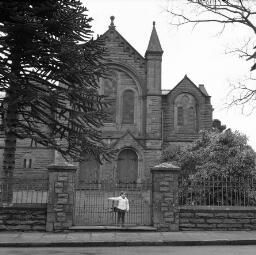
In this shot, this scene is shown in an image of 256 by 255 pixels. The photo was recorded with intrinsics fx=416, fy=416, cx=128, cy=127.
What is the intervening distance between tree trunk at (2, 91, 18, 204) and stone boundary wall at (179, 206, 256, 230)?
18.6 feet

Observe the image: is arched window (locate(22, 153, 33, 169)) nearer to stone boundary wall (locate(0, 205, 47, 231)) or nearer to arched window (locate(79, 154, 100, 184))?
arched window (locate(79, 154, 100, 184))

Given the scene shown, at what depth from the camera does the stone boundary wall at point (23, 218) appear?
42.8ft

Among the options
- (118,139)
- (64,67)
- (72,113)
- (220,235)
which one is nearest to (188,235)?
(220,235)

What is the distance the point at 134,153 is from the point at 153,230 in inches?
720

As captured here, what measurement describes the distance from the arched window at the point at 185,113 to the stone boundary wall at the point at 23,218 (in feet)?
71.6

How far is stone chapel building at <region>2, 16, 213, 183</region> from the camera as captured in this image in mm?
31406

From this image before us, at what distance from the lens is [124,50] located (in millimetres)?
33344

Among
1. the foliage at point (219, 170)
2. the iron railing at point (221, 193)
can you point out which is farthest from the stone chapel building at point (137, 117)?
the iron railing at point (221, 193)

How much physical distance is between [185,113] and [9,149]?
71.3ft

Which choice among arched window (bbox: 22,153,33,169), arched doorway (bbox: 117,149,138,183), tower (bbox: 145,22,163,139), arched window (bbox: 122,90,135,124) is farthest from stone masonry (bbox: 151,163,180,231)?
arched window (bbox: 22,153,33,169)

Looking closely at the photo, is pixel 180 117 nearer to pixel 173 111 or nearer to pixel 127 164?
pixel 173 111

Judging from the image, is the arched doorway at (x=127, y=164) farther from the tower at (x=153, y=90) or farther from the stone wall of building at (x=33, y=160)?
the stone wall of building at (x=33, y=160)

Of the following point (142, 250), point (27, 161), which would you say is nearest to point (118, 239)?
point (142, 250)

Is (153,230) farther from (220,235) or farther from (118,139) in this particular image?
(118,139)
